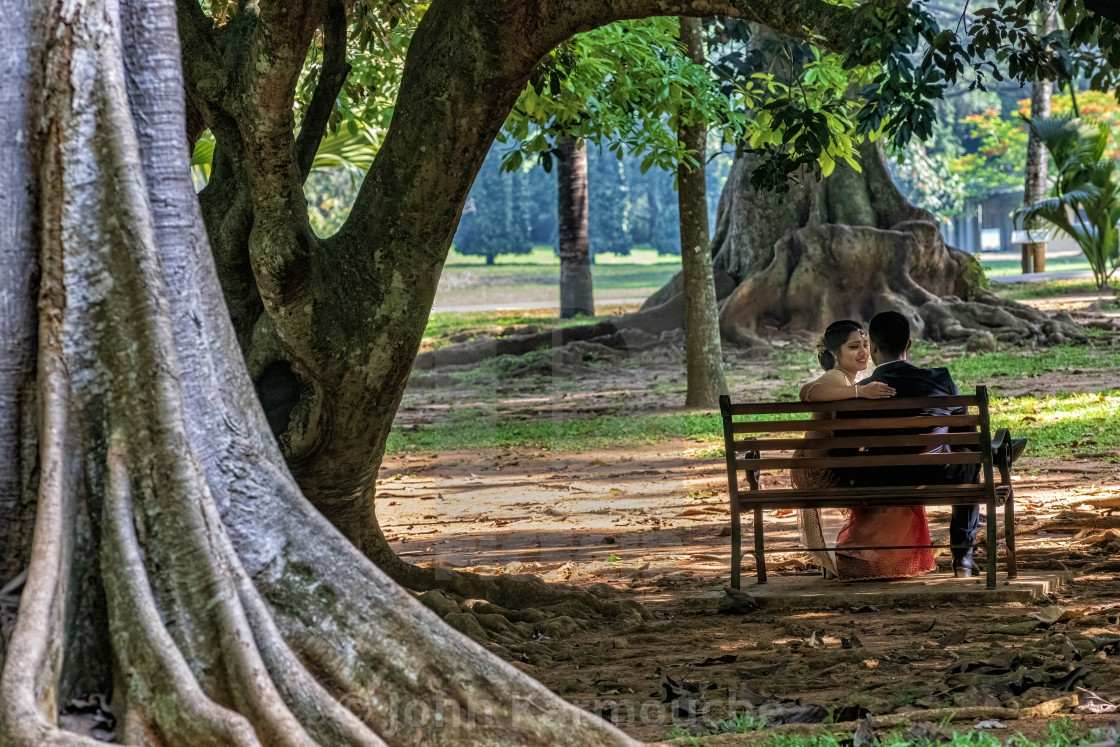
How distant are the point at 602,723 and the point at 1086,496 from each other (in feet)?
17.6

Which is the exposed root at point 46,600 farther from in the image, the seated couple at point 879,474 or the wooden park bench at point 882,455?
the seated couple at point 879,474

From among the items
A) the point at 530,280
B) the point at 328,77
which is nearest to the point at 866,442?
the point at 328,77

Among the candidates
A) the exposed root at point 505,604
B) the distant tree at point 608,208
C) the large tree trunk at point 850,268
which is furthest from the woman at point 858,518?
the distant tree at point 608,208

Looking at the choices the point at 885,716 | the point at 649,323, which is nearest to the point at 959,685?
the point at 885,716

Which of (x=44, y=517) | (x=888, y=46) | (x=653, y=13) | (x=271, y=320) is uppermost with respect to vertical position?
(x=653, y=13)

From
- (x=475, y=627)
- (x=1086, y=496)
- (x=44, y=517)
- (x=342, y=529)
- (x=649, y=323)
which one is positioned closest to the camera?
(x=44, y=517)

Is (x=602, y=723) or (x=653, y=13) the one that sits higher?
(x=653, y=13)

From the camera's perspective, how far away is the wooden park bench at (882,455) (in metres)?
5.20

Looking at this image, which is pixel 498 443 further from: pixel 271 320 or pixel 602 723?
pixel 602 723

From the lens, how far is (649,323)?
17828 mm

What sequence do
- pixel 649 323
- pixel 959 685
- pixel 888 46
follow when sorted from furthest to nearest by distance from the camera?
1. pixel 649 323
2. pixel 888 46
3. pixel 959 685

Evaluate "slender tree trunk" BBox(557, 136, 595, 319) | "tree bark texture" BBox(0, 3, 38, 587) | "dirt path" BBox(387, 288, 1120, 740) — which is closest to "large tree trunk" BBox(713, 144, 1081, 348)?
"dirt path" BBox(387, 288, 1120, 740)

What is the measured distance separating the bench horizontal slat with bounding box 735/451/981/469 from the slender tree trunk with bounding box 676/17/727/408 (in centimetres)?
661

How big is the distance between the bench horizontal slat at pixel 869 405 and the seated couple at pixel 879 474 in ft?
0.28
